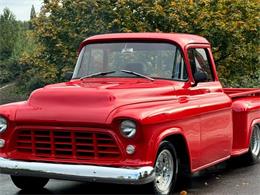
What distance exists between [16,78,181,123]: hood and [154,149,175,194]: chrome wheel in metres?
0.66

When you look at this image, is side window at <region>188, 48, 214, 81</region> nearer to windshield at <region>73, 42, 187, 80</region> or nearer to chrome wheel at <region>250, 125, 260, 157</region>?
windshield at <region>73, 42, 187, 80</region>

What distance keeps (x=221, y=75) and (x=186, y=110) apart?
38.3ft

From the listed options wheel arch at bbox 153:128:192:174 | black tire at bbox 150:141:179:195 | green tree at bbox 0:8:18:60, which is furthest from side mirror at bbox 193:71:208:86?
green tree at bbox 0:8:18:60

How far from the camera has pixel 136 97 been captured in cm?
667

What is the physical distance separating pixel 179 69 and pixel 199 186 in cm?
154

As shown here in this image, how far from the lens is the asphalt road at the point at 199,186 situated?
7223 mm

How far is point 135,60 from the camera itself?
7727 mm

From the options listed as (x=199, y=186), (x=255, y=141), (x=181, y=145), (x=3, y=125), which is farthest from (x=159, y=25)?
(x=3, y=125)

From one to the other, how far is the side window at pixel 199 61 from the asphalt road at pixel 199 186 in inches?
55.7

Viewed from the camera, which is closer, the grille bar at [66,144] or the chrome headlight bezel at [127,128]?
the chrome headlight bezel at [127,128]

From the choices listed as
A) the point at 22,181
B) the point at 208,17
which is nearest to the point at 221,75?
the point at 208,17

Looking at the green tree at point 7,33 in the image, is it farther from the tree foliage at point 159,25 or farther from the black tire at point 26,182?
the black tire at point 26,182

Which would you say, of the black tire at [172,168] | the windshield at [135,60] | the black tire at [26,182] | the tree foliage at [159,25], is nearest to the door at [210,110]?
the windshield at [135,60]

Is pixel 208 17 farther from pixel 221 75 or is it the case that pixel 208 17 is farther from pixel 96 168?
pixel 96 168
